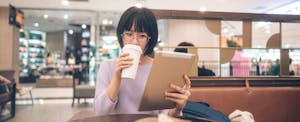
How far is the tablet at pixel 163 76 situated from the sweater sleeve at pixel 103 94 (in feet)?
0.45

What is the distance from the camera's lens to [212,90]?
2215 millimetres

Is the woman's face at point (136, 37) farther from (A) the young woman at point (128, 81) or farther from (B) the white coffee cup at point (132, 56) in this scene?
(B) the white coffee cup at point (132, 56)

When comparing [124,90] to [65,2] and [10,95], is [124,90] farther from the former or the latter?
[65,2]

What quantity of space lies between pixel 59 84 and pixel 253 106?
10.9m

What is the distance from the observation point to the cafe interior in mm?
2299

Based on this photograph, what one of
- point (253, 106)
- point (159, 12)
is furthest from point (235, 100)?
point (159, 12)

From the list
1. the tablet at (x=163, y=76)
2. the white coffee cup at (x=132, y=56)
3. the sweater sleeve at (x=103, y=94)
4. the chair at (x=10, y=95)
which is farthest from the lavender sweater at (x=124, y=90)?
the chair at (x=10, y=95)

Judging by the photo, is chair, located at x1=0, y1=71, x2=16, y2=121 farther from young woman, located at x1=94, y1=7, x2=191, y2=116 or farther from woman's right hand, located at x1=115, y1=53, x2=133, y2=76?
woman's right hand, located at x1=115, y1=53, x2=133, y2=76

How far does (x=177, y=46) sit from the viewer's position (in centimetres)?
242

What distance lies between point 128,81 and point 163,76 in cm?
24

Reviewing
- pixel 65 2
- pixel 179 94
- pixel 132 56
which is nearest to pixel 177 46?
pixel 179 94

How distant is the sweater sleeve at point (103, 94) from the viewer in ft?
3.50

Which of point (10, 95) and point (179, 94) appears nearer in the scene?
point (179, 94)

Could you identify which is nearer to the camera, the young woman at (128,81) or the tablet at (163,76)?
the tablet at (163,76)
